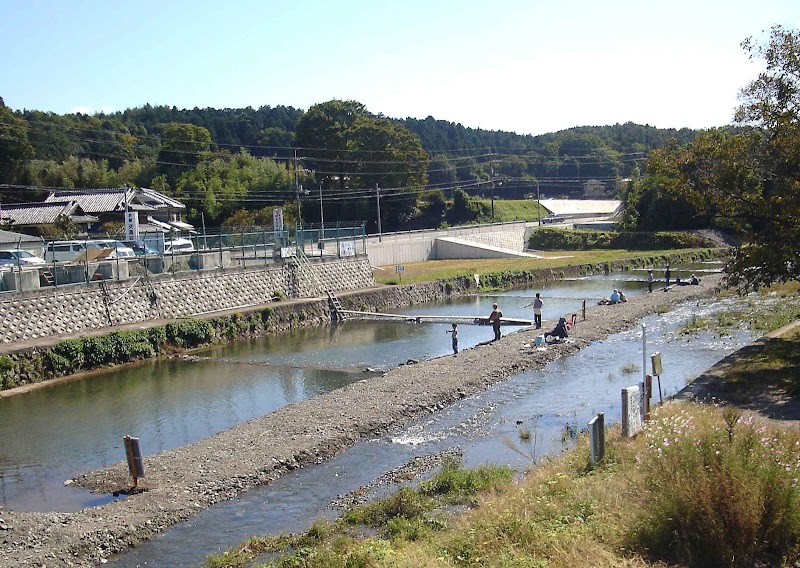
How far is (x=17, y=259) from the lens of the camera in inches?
1305

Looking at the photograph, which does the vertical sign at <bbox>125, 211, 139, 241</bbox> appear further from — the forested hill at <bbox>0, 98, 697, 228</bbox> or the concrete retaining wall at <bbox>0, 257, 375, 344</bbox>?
the forested hill at <bbox>0, 98, 697, 228</bbox>

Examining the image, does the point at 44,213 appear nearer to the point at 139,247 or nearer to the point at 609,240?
the point at 139,247

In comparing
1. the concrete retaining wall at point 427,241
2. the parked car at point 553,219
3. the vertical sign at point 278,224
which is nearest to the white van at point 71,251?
the vertical sign at point 278,224

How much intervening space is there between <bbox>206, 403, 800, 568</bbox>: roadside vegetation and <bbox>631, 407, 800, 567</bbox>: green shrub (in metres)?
0.01

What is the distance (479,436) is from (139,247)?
27666mm

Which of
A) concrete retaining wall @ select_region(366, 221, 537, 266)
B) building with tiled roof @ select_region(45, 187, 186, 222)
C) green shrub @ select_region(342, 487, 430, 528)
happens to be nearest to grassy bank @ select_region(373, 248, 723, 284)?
concrete retaining wall @ select_region(366, 221, 537, 266)

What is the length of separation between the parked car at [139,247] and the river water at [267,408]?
832 cm

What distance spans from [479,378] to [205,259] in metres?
19.8

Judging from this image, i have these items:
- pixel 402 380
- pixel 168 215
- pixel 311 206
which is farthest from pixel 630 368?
pixel 311 206

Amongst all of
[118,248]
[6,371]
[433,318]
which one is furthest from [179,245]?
[6,371]

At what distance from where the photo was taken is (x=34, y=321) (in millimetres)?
30453

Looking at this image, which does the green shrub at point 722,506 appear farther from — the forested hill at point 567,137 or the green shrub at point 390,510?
the forested hill at point 567,137

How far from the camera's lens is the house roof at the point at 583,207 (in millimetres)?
112125

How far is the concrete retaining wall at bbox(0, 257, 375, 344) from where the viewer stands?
3033 cm
